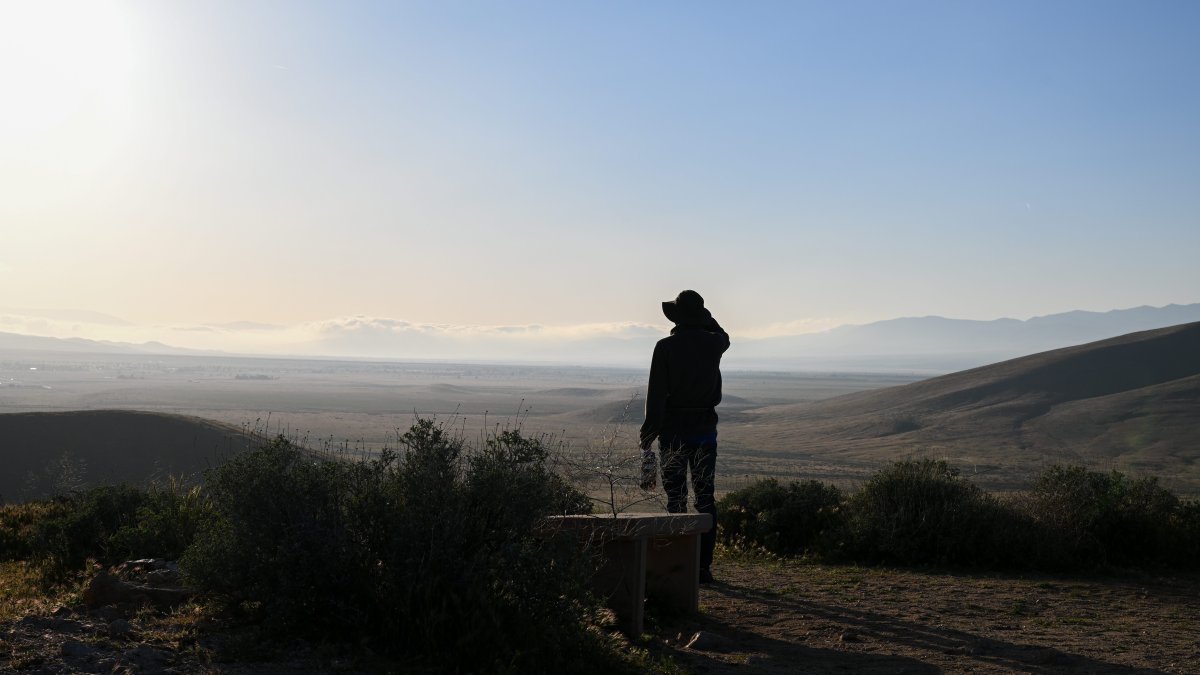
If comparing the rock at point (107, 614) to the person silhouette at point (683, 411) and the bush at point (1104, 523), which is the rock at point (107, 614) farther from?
the bush at point (1104, 523)

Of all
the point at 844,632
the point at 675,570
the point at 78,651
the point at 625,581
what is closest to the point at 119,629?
the point at 78,651

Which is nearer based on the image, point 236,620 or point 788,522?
point 236,620

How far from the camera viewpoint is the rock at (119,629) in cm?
448

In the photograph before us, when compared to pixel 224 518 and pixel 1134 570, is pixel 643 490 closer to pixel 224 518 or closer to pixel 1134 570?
pixel 224 518

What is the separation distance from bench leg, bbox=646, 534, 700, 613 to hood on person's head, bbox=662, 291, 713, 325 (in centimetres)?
172

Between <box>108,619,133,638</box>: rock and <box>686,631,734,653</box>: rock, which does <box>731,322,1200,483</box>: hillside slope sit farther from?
<box>108,619,133,638</box>: rock

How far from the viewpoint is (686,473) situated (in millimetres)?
7133

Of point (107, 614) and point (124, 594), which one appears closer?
point (107, 614)

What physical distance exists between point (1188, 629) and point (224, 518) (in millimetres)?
5782

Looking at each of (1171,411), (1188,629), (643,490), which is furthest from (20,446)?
(1171,411)

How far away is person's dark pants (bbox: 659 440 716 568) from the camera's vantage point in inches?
266

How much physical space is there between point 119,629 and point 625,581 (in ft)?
8.69

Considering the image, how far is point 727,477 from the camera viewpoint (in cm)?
3039

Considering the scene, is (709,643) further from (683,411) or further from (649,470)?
(683,411)
